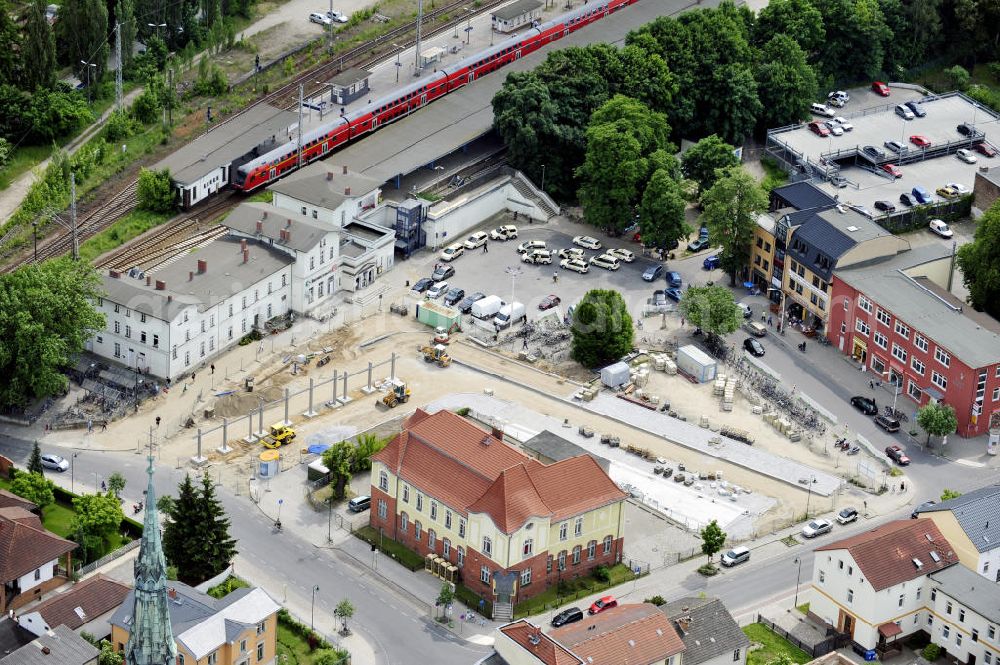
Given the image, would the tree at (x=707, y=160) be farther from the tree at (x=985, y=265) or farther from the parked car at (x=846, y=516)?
the parked car at (x=846, y=516)

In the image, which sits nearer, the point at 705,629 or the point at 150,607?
the point at 150,607

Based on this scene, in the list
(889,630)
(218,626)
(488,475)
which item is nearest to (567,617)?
(488,475)

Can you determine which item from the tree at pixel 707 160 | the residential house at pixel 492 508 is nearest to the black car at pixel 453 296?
the tree at pixel 707 160

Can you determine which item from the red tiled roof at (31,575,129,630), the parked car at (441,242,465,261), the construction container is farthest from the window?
the red tiled roof at (31,575,129,630)

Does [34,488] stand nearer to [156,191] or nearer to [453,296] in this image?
[156,191]

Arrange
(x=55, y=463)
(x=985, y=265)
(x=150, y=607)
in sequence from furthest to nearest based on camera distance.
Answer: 1. (x=985, y=265)
2. (x=55, y=463)
3. (x=150, y=607)

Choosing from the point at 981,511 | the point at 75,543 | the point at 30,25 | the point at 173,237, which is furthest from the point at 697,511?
the point at 30,25

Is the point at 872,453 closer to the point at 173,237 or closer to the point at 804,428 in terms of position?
the point at 804,428

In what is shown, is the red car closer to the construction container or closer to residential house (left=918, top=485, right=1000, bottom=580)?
residential house (left=918, top=485, right=1000, bottom=580)
